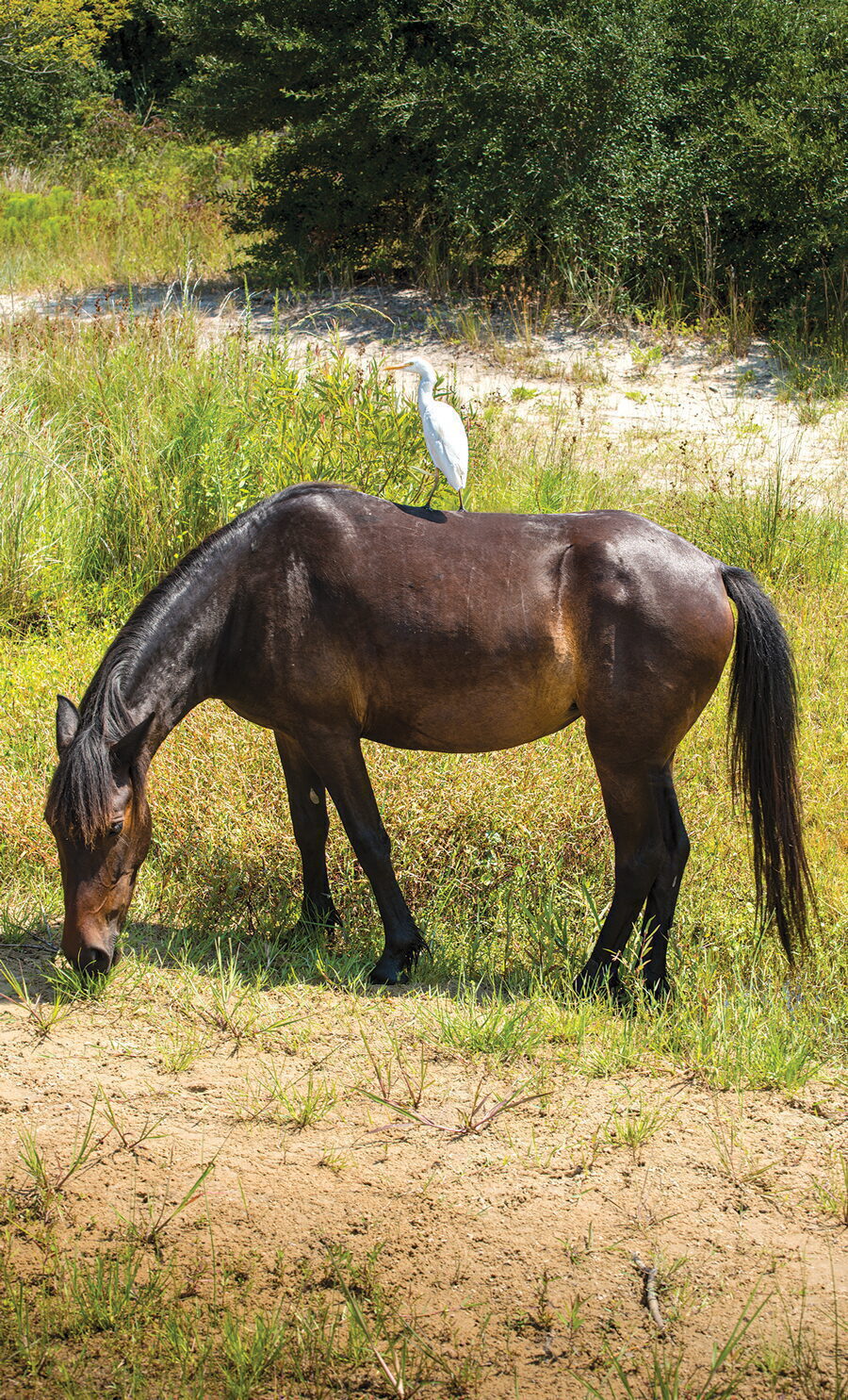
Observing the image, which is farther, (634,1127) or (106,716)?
(106,716)

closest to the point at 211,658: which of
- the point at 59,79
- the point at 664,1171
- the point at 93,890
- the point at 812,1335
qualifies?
the point at 93,890

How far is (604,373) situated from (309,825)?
288 inches

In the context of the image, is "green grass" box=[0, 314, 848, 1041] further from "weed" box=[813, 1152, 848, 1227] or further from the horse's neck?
the horse's neck

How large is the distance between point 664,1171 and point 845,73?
437 inches

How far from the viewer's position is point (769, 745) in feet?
13.8

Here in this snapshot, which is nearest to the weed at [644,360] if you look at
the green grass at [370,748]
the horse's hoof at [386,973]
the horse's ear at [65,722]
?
the green grass at [370,748]

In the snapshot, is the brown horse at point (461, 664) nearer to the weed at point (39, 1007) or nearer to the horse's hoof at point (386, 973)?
the horse's hoof at point (386, 973)

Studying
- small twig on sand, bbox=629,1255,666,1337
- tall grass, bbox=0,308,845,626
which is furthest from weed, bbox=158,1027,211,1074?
tall grass, bbox=0,308,845,626

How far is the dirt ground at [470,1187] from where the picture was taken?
2.71 meters

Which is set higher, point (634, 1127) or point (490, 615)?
point (490, 615)

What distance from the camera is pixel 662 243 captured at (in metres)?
11.8

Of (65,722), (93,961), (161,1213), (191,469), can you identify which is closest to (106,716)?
(65,722)

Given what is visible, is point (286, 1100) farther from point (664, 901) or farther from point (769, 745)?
point (769, 745)

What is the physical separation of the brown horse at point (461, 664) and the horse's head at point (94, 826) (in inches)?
0.4
